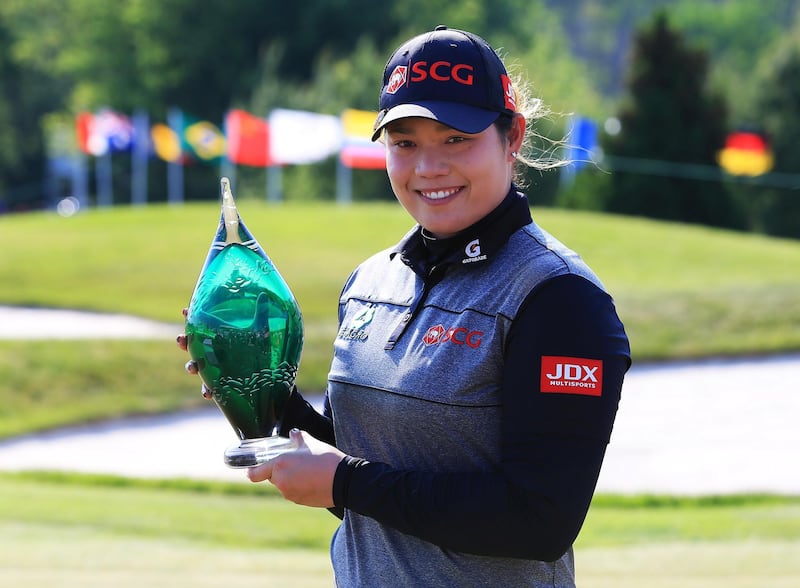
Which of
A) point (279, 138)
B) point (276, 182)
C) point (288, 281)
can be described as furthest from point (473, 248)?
point (276, 182)

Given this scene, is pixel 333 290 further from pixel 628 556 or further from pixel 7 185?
pixel 7 185

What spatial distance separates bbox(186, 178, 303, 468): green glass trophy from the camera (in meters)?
2.14

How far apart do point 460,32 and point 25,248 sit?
21.4 metres

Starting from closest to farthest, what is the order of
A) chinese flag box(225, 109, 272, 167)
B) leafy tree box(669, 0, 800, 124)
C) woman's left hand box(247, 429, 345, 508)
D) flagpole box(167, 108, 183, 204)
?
woman's left hand box(247, 429, 345, 508)
chinese flag box(225, 109, 272, 167)
flagpole box(167, 108, 183, 204)
leafy tree box(669, 0, 800, 124)

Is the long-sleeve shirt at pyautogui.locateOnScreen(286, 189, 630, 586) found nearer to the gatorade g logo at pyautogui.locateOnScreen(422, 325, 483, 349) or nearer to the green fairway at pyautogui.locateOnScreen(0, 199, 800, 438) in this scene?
the gatorade g logo at pyautogui.locateOnScreen(422, 325, 483, 349)

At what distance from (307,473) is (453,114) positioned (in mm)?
626

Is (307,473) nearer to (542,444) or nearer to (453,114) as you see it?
(542,444)

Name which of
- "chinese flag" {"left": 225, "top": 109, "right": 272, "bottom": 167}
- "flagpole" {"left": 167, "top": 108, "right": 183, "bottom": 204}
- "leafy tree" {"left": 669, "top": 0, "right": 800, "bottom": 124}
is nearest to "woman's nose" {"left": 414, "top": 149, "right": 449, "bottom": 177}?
"chinese flag" {"left": 225, "top": 109, "right": 272, "bottom": 167}

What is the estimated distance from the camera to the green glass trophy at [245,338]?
7.01 ft

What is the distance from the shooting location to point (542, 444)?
184cm

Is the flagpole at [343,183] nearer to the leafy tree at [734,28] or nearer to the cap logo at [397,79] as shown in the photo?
the cap logo at [397,79]

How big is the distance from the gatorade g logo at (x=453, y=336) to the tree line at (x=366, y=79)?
27.5m

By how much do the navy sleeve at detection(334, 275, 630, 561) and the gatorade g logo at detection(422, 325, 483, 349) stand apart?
6 cm

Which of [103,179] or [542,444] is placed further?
[103,179]
